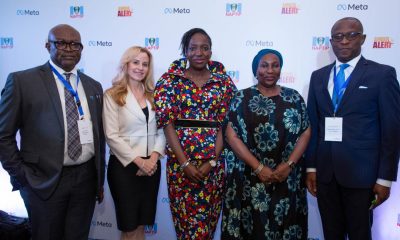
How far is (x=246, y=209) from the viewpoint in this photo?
7.19ft

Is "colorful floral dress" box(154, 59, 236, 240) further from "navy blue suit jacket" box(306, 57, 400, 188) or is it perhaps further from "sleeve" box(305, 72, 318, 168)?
"navy blue suit jacket" box(306, 57, 400, 188)

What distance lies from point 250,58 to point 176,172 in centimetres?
143

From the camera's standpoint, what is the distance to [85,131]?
2.13m

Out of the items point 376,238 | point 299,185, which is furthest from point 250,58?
point 376,238

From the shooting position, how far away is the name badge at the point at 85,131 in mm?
2105

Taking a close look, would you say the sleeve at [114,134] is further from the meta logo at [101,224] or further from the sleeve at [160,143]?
the meta logo at [101,224]

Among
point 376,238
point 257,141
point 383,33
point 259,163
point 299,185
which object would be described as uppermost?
point 383,33

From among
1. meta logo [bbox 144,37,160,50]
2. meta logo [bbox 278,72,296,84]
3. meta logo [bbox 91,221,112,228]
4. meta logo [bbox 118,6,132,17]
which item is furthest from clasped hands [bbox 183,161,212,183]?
meta logo [bbox 118,6,132,17]

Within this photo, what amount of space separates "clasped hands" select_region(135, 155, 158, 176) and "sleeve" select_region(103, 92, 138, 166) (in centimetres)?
5

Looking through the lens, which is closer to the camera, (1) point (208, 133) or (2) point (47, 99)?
(2) point (47, 99)

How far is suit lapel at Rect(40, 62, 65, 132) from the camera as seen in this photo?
201cm

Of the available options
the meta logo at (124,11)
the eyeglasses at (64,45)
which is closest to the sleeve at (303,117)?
the eyeglasses at (64,45)

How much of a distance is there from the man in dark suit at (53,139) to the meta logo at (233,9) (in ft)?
5.01

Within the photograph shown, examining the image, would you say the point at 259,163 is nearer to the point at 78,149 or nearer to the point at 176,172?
the point at 176,172
